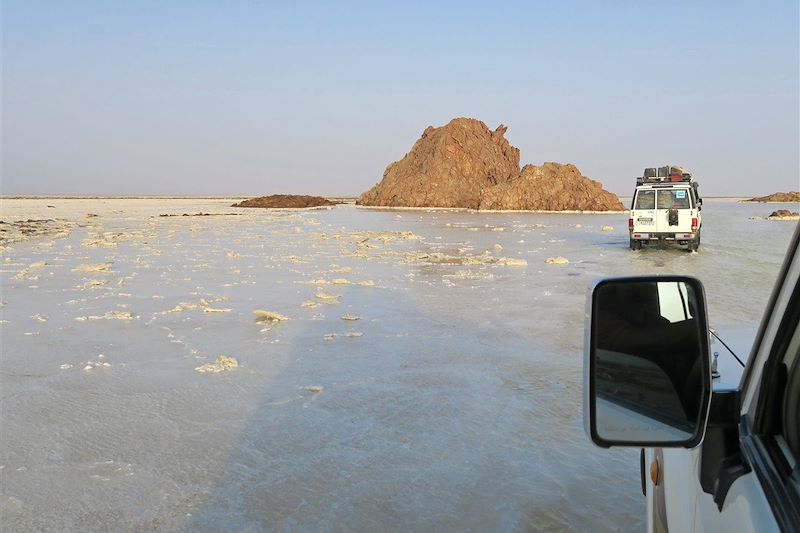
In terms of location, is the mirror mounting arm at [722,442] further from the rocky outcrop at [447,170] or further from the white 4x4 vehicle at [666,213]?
the rocky outcrop at [447,170]

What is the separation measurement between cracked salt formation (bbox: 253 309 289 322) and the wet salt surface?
11 cm

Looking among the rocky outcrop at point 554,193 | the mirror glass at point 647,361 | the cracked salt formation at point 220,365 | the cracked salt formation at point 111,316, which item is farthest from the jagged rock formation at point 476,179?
the mirror glass at point 647,361

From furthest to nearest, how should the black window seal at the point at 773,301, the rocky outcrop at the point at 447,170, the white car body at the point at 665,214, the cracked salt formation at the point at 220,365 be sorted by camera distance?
the rocky outcrop at the point at 447,170 < the white car body at the point at 665,214 < the cracked salt formation at the point at 220,365 < the black window seal at the point at 773,301

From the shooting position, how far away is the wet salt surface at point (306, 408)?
11.5 feet

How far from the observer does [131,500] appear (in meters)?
3.53

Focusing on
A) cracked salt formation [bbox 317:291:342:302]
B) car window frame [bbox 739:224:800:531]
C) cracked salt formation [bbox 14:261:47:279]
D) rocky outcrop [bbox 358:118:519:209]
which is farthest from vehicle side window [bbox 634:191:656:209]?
rocky outcrop [bbox 358:118:519:209]

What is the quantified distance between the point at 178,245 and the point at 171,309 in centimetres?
1195

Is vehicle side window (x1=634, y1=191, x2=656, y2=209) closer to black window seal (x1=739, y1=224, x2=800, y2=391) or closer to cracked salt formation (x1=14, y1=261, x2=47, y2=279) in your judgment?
cracked salt formation (x1=14, y1=261, x2=47, y2=279)

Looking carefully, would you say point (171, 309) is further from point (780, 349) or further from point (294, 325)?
point (780, 349)

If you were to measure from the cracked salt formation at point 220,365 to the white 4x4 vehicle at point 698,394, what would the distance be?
4999 mm

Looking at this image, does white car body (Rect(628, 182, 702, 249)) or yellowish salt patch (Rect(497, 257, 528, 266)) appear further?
white car body (Rect(628, 182, 702, 249))

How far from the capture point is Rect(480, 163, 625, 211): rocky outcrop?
6309cm

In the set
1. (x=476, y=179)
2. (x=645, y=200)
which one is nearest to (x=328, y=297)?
(x=645, y=200)

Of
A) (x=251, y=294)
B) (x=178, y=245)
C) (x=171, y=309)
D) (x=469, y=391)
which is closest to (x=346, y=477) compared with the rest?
(x=469, y=391)
